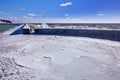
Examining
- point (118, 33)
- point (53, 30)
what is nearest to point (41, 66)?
point (118, 33)

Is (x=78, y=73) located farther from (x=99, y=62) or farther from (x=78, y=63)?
(x=99, y=62)

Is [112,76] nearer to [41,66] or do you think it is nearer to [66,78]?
[66,78]

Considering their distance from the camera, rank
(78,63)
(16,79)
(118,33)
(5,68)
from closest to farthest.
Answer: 1. (16,79)
2. (5,68)
3. (78,63)
4. (118,33)

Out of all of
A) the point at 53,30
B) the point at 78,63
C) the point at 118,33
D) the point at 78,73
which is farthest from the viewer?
the point at 53,30

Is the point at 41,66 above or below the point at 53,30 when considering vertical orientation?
below

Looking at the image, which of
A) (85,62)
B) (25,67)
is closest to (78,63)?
(85,62)

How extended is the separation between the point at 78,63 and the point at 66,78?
1.19 meters

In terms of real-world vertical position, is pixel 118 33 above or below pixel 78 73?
above

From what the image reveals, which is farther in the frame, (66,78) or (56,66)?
(56,66)

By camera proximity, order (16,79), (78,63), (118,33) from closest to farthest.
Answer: (16,79) < (78,63) < (118,33)

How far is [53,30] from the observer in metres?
15.6

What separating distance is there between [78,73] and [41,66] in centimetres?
117

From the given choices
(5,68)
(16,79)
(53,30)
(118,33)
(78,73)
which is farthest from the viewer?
(53,30)

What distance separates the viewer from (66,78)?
3203mm
